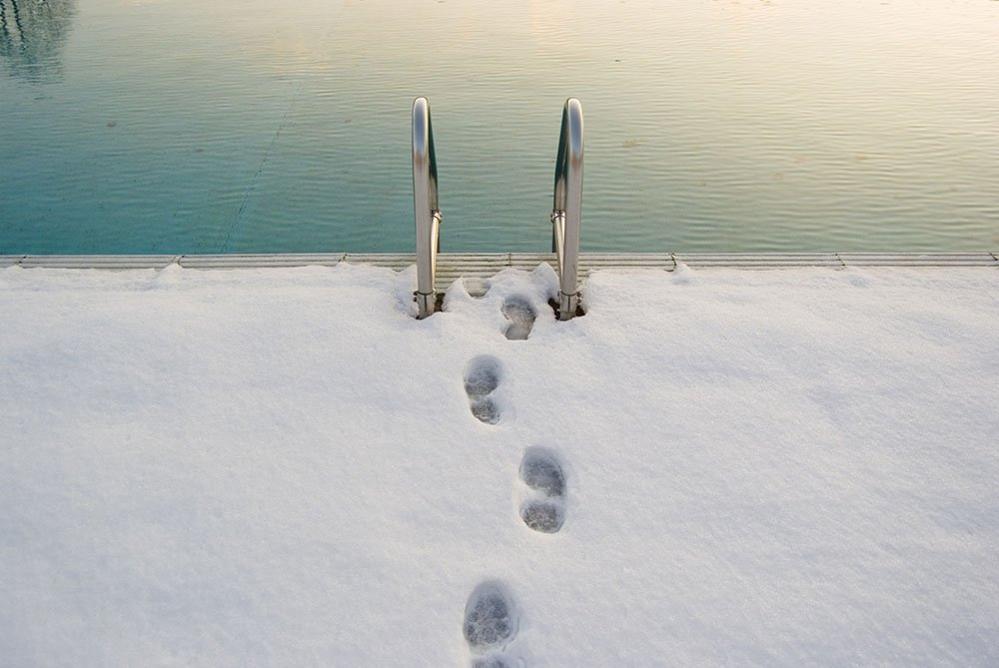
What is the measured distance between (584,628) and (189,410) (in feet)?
4.61

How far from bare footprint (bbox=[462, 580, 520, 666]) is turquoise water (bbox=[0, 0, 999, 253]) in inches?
120

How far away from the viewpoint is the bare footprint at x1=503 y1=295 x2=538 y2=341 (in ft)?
9.32

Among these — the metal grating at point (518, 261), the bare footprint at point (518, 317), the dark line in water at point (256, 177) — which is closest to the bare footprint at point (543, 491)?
Answer: the bare footprint at point (518, 317)

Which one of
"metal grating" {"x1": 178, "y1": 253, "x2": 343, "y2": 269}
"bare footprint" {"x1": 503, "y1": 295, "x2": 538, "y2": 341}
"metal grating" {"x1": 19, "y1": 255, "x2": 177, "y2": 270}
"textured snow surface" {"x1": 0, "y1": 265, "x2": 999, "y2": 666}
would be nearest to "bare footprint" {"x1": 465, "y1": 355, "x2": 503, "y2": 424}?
"textured snow surface" {"x1": 0, "y1": 265, "x2": 999, "y2": 666}

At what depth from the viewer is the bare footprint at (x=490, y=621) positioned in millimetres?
1779

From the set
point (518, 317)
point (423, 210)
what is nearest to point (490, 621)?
point (518, 317)

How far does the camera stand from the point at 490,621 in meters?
1.83

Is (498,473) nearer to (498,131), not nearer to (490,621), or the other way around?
(490,621)

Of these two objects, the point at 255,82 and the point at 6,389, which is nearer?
the point at 6,389

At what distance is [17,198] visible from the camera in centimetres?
524

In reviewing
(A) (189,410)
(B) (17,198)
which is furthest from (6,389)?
(B) (17,198)

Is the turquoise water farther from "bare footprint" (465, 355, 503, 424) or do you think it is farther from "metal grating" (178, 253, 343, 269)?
"bare footprint" (465, 355, 503, 424)

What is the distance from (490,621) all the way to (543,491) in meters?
0.45

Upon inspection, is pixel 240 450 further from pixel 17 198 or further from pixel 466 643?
pixel 17 198
